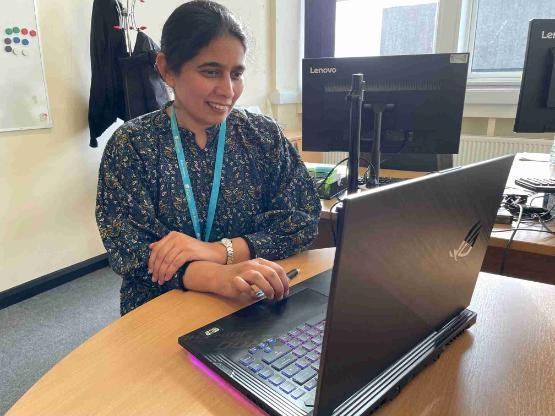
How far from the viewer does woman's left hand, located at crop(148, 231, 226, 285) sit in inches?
35.8

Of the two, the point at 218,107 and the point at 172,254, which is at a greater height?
the point at 218,107

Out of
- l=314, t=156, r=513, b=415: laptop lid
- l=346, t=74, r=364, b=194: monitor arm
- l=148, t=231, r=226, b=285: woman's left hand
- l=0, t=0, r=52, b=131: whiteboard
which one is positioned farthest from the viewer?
l=0, t=0, r=52, b=131: whiteboard

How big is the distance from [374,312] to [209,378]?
0.28m

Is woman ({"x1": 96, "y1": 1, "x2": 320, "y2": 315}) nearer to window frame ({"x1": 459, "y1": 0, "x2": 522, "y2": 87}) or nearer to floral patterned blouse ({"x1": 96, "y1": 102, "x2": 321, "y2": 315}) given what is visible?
floral patterned blouse ({"x1": 96, "y1": 102, "x2": 321, "y2": 315})

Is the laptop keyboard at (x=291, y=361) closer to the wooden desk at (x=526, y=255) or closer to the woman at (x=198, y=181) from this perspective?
the woman at (x=198, y=181)

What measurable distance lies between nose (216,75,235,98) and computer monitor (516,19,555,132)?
1.05 meters

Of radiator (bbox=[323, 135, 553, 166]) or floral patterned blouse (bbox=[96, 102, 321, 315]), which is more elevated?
floral patterned blouse (bbox=[96, 102, 321, 315])

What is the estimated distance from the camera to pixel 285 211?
111 centimetres

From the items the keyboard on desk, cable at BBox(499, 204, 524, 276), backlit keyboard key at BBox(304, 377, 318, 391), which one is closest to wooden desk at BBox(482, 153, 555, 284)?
cable at BBox(499, 204, 524, 276)

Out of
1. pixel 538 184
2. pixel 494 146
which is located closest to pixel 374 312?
pixel 538 184

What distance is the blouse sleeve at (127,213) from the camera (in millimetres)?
949

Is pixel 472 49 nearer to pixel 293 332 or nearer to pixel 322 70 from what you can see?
pixel 322 70

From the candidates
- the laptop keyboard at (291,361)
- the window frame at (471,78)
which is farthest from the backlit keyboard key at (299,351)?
the window frame at (471,78)

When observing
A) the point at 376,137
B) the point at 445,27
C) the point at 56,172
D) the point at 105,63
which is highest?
the point at 445,27
